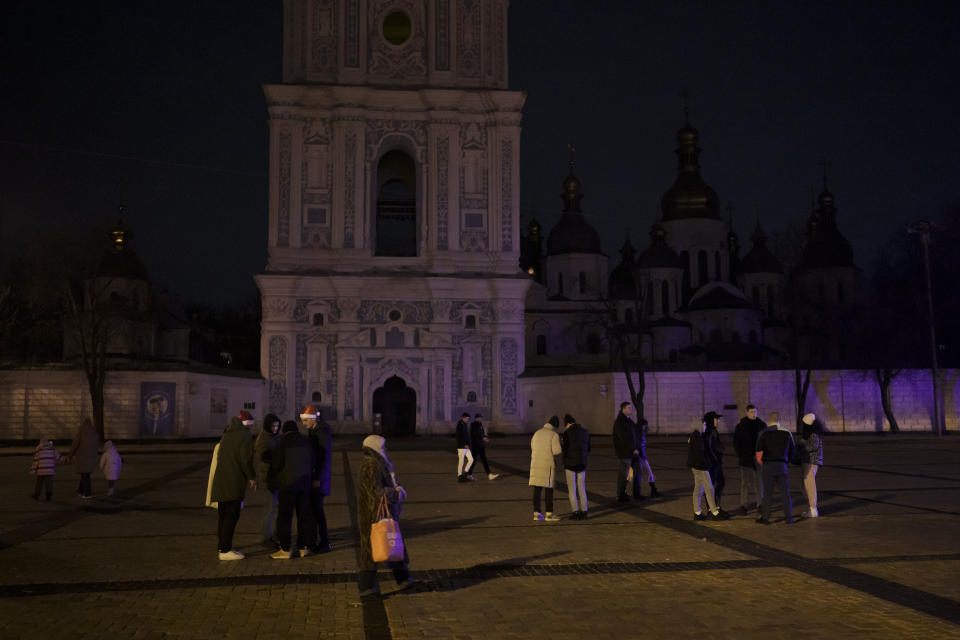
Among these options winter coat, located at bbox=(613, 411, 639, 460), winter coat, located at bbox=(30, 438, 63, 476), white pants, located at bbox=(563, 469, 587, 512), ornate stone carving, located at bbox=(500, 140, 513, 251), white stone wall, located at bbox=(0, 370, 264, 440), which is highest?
ornate stone carving, located at bbox=(500, 140, 513, 251)

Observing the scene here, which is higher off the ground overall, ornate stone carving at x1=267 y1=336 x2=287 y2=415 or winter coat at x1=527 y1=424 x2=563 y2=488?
ornate stone carving at x1=267 y1=336 x2=287 y2=415

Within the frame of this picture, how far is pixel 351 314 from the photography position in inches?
1859

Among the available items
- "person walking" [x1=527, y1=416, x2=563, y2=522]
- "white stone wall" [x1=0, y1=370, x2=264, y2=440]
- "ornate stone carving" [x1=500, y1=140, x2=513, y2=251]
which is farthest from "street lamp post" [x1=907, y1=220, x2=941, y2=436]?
"white stone wall" [x1=0, y1=370, x2=264, y2=440]

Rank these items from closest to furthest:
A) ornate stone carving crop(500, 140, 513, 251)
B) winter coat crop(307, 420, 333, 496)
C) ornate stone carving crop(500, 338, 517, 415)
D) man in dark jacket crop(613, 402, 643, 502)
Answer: winter coat crop(307, 420, 333, 496) < man in dark jacket crop(613, 402, 643, 502) < ornate stone carving crop(500, 338, 517, 415) < ornate stone carving crop(500, 140, 513, 251)

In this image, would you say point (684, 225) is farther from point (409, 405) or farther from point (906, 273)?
point (409, 405)

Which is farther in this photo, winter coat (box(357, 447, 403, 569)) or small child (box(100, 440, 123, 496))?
small child (box(100, 440, 123, 496))

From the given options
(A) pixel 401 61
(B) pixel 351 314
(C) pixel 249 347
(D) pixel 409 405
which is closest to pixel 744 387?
(D) pixel 409 405

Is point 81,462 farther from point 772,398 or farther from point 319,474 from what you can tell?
point 772,398

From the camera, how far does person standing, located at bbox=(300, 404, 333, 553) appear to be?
1169cm

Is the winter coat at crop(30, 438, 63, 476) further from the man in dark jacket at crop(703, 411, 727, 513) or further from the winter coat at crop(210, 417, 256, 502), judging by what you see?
the man in dark jacket at crop(703, 411, 727, 513)

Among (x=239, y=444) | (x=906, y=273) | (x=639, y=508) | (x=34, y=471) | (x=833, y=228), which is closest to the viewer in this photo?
(x=239, y=444)

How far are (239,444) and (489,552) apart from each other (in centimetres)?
343

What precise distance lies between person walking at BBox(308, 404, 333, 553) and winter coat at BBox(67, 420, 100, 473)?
8075 millimetres

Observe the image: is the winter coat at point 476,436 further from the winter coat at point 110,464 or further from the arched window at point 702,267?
the arched window at point 702,267
